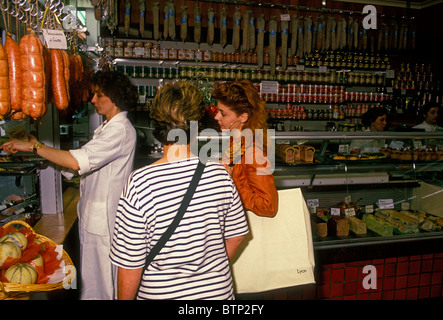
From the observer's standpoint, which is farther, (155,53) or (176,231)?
(155,53)

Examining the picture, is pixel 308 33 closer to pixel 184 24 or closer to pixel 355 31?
pixel 355 31

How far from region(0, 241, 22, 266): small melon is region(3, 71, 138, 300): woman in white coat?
2.38 feet

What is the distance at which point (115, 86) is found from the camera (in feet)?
7.69

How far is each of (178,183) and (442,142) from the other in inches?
98.5

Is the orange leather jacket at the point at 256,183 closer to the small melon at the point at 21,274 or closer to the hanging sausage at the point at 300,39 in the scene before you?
the small melon at the point at 21,274

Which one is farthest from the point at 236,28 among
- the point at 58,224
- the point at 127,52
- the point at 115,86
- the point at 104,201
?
the point at 58,224

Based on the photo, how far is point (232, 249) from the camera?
1576mm

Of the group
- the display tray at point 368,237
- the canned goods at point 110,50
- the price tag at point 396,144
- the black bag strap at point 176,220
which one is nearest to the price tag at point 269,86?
the canned goods at point 110,50

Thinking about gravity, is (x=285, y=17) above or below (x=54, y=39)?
above

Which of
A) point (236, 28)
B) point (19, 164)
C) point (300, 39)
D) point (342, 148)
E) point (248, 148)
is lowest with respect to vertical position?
point (19, 164)

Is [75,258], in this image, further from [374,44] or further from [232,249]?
[374,44]

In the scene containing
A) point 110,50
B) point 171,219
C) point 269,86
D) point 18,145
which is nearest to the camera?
point 171,219

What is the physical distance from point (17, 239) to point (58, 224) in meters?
0.89

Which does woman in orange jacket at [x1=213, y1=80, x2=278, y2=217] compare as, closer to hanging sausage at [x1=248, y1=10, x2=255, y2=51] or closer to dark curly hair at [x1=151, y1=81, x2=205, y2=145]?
dark curly hair at [x1=151, y1=81, x2=205, y2=145]
